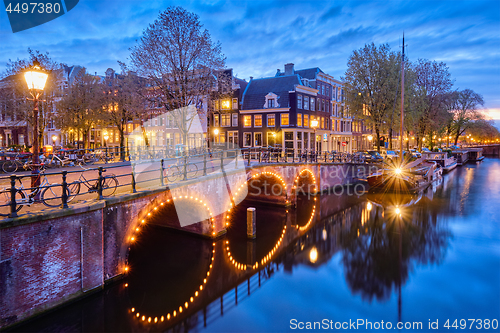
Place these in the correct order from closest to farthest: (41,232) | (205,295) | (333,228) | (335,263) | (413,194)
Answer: (41,232) → (205,295) → (335,263) → (333,228) → (413,194)

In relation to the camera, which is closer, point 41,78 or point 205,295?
point 41,78

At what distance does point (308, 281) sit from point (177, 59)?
54.2 feet

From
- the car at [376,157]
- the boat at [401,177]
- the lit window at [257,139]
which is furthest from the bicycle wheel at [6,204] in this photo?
the car at [376,157]

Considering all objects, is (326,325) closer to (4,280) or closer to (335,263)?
(335,263)

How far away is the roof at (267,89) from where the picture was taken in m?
37.4

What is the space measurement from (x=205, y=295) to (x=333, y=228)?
10512 mm

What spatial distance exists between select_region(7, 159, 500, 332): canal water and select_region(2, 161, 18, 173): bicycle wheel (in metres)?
7.97

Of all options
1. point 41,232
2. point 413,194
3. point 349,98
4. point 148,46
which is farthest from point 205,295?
point 349,98

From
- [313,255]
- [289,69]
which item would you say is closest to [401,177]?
[313,255]

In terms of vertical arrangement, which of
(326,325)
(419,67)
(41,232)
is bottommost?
(326,325)

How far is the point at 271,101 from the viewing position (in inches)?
1507

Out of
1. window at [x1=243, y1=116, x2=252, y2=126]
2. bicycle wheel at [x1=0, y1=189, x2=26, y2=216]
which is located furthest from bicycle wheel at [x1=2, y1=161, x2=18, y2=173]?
window at [x1=243, y1=116, x2=252, y2=126]

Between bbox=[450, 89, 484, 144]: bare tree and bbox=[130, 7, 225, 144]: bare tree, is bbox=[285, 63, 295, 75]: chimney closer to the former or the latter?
bbox=[130, 7, 225, 144]: bare tree

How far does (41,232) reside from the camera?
25.6 feet
